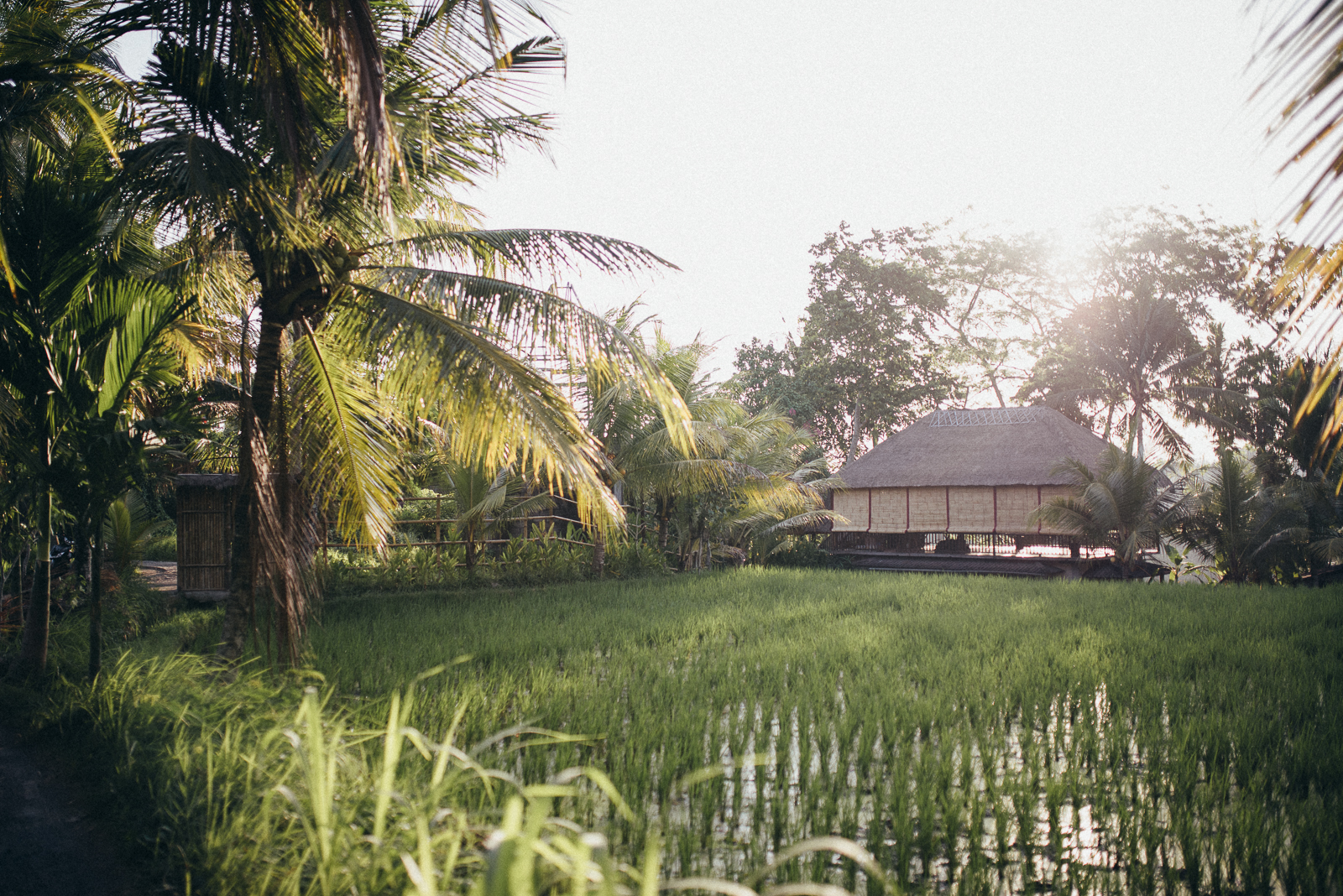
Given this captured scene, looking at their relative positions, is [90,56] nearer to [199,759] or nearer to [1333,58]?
[199,759]

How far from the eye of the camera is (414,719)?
176 inches

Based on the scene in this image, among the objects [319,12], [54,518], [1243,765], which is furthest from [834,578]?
[319,12]

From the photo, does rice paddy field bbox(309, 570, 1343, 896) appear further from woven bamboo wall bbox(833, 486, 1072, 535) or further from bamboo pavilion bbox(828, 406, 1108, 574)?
bamboo pavilion bbox(828, 406, 1108, 574)

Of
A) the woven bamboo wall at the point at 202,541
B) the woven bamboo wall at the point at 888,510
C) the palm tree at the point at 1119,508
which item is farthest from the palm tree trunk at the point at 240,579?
the woven bamboo wall at the point at 888,510

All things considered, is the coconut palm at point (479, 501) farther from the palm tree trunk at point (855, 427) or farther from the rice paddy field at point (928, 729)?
the palm tree trunk at point (855, 427)

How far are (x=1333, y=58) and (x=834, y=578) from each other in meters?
12.7

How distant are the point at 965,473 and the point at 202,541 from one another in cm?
1448

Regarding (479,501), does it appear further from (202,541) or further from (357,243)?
(357,243)

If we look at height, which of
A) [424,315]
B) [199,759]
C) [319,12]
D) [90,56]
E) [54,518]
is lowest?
[199,759]

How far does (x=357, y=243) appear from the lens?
5676 mm

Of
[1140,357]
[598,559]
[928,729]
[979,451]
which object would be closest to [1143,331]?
[1140,357]

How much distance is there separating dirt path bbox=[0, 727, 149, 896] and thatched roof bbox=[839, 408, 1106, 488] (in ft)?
53.7

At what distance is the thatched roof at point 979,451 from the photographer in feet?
56.7

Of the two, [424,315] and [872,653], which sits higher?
[424,315]
